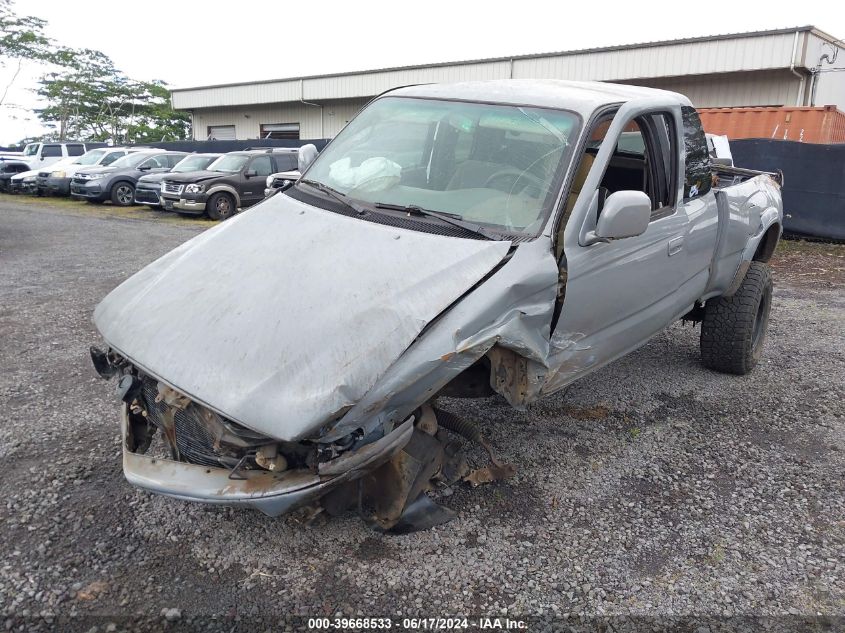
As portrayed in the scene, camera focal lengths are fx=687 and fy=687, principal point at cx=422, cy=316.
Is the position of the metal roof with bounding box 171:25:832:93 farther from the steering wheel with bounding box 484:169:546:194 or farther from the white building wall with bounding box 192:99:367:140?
the steering wheel with bounding box 484:169:546:194

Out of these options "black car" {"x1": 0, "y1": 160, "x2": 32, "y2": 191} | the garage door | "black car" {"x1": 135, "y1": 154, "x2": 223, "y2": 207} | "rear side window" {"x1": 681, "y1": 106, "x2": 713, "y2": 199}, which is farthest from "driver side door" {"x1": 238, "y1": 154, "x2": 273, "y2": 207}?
the garage door

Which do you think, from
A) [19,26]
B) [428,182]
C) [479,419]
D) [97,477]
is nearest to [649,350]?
[479,419]

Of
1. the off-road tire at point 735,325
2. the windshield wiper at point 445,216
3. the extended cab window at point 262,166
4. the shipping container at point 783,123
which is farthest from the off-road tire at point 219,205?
the windshield wiper at point 445,216

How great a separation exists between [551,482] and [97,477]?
7.55 feet

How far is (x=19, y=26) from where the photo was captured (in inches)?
1242

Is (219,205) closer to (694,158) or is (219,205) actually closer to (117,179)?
(117,179)

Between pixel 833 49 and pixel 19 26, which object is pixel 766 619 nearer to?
pixel 833 49

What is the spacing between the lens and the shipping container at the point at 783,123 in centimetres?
1345

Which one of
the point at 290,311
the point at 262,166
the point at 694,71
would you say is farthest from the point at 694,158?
the point at 694,71

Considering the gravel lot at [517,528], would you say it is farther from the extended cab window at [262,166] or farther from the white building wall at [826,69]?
the white building wall at [826,69]

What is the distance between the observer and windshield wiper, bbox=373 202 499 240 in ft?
10.4

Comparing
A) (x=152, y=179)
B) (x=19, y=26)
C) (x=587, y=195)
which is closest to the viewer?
(x=587, y=195)

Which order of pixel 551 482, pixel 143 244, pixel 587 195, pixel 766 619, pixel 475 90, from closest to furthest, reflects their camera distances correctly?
pixel 766 619 < pixel 587 195 < pixel 551 482 < pixel 475 90 < pixel 143 244

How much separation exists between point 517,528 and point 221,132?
107 feet
